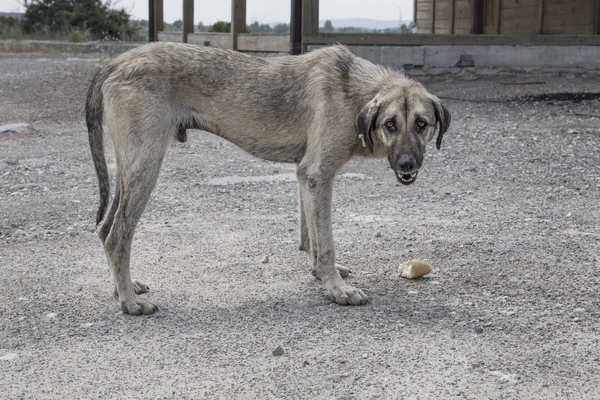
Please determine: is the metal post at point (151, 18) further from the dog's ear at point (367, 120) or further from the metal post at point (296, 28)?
the dog's ear at point (367, 120)

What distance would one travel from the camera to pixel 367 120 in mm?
4695

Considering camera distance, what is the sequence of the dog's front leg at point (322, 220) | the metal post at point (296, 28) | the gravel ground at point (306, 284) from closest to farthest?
the gravel ground at point (306, 284) < the dog's front leg at point (322, 220) < the metal post at point (296, 28)

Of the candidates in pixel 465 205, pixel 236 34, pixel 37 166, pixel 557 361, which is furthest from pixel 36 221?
pixel 236 34

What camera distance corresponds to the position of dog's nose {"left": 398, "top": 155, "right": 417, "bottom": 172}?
14.7 feet

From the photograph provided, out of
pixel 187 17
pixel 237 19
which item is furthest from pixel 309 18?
pixel 187 17

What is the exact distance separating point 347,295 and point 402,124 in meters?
1.06

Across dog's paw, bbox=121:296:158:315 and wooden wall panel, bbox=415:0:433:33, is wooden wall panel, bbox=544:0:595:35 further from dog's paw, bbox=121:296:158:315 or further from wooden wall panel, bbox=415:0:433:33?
dog's paw, bbox=121:296:158:315

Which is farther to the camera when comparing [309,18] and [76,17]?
[76,17]

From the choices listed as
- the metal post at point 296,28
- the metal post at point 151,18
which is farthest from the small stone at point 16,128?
the metal post at point 151,18

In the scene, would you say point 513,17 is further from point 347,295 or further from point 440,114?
point 347,295

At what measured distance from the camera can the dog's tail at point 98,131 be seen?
16.2 feet

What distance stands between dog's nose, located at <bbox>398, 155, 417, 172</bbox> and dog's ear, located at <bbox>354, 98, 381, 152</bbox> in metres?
0.32

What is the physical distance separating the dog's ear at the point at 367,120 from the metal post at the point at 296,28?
28.0ft

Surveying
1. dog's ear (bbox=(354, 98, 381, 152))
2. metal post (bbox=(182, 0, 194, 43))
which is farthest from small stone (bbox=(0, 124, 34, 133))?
dog's ear (bbox=(354, 98, 381, 152))
